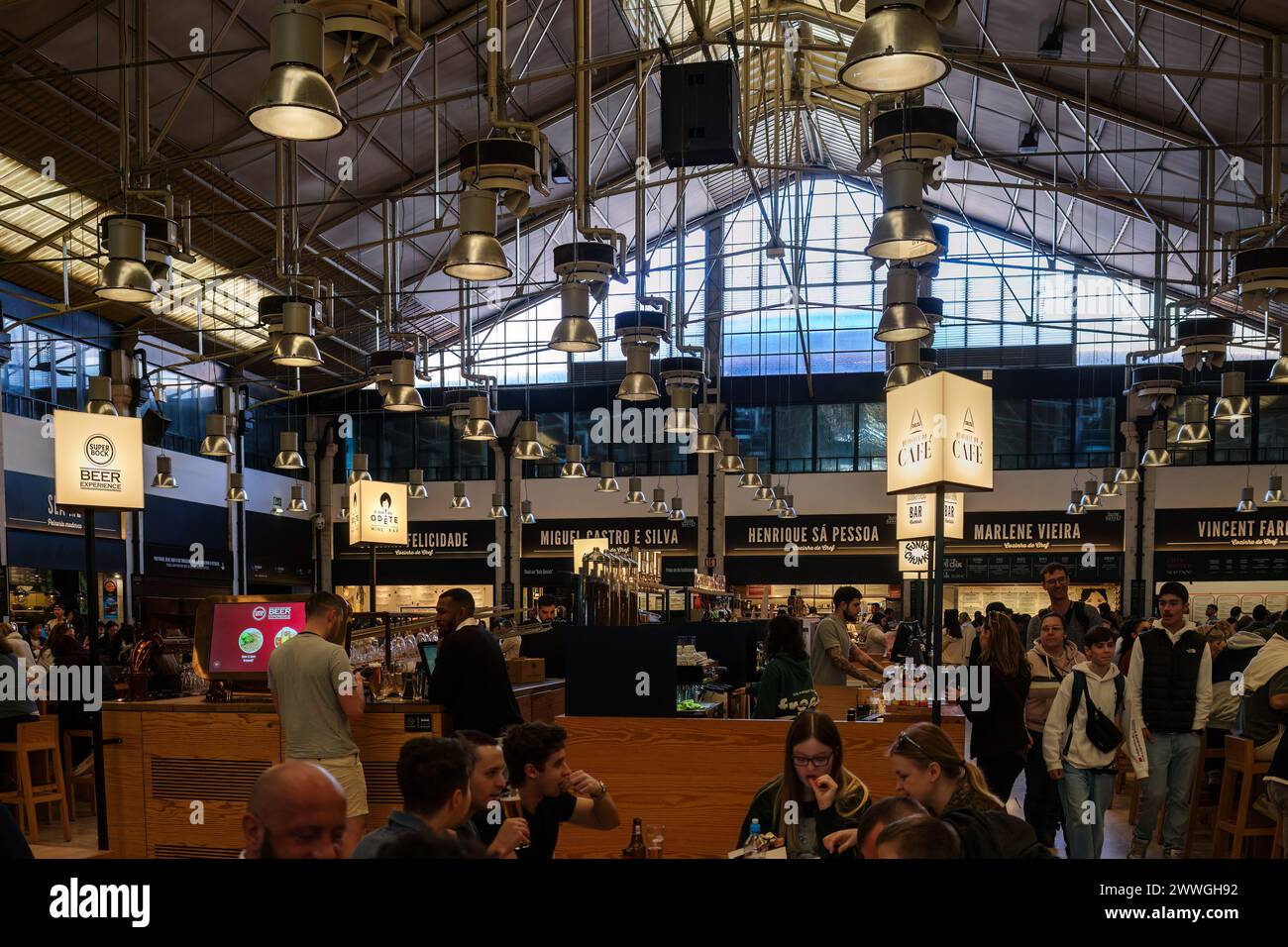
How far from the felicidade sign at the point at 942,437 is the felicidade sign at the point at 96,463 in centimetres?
421

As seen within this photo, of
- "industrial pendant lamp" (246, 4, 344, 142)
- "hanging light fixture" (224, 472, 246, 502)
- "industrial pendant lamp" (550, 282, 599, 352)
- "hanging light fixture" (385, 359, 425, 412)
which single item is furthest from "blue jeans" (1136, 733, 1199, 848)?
"hanging light fixture" (224, 472, 246, 502)

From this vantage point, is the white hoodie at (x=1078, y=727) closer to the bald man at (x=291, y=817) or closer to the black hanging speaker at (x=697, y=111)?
the black hanging speaker at (x=697, y=111)

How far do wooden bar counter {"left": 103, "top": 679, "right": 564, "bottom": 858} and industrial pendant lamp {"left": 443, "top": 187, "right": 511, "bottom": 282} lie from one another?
2421mm

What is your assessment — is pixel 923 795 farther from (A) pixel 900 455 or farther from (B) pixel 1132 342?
(B) pixel 1132 342

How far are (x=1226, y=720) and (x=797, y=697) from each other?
3.24 m

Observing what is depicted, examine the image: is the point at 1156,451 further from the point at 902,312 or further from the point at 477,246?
the point at 477,246

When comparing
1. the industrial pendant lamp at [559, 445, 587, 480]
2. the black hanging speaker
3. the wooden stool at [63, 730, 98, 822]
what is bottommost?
the wooden stool at [63, 730, 98, 822]

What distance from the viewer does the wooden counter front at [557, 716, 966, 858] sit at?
6.02 metres

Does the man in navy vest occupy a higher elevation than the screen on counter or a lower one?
lower

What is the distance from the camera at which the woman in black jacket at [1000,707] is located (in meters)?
6.81

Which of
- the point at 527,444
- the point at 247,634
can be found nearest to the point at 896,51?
the point at 247,634

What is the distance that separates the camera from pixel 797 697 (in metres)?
Result: 7.07

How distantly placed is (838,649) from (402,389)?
4.43 meters

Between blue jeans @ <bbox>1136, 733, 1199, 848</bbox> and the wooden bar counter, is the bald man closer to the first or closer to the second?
the wooden bar counter
